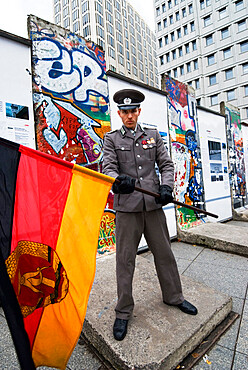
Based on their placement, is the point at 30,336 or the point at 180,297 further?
the point at 180,297

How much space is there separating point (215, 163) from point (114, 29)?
204 feet

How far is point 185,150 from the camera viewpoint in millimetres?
5832

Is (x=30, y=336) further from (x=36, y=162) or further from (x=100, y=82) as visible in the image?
(x=100, y=82)

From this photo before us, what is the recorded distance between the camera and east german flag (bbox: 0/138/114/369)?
1295 mm

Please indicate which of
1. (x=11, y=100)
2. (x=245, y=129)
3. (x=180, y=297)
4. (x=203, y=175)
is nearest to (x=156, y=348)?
(x=180, y=297)

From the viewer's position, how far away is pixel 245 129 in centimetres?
920

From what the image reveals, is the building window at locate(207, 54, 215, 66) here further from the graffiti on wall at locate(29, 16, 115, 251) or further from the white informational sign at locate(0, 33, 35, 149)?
the white informational sign at locate(0, 33, 35, 149)

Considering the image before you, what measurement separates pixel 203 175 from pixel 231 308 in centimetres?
447

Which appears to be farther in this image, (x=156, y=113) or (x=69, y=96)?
(x=156, y=113)

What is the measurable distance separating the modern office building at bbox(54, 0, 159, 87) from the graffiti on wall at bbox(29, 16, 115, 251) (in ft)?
157

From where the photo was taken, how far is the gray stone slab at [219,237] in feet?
14.1

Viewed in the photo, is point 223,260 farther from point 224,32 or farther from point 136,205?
point 224,32

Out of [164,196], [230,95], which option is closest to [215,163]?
[164,196]

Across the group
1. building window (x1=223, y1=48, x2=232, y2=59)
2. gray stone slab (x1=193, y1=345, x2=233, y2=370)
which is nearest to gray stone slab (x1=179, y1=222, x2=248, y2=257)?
gray stone slab (x1=193, y1=345, x2=233, y2=370)
